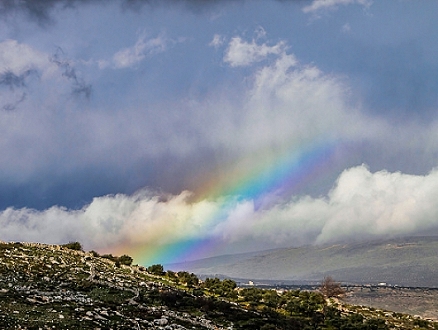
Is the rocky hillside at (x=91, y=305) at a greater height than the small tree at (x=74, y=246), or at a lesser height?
lesser

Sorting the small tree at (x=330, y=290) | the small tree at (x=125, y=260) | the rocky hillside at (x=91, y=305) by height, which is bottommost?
the small tree at (x=330, y=290)

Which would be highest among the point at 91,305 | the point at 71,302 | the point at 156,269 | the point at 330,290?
the point at 156,269

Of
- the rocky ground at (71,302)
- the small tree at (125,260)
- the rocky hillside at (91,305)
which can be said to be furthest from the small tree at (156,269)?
the rocky ground at (71,302)

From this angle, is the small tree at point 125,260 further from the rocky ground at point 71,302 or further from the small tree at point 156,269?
the rocky ground at point 71,302

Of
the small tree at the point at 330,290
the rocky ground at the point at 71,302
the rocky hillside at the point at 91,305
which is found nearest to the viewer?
the rocky ground at the point at 71,302

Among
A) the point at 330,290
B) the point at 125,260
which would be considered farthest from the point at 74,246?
the point at 330,290

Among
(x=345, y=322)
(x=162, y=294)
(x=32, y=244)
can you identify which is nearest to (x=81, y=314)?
(x=162, y=294)

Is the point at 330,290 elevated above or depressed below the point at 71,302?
below

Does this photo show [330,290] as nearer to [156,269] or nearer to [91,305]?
[156,269]

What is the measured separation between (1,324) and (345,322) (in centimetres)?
5664

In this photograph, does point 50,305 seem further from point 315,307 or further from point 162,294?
point 315,307

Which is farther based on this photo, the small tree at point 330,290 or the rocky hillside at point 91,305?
the small tree at point 330,290

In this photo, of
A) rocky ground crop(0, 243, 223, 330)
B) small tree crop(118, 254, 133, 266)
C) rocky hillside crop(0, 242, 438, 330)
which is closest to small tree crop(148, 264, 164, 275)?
small tree crop(118, 254, 133, 266)

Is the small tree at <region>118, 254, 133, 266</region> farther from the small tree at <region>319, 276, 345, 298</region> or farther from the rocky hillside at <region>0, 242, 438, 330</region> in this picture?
the small tree at <region>319, 276, 345, 298</region>
